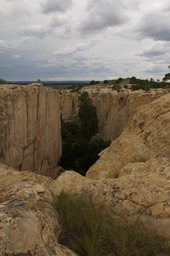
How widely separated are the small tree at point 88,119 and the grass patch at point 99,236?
1128 inches

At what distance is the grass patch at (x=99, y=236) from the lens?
3.35 m

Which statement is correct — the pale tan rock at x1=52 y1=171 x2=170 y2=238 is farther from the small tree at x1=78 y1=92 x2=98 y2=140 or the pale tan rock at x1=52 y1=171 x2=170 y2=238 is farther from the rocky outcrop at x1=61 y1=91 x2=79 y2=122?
the rocky outcrop at x1=61 y1=91 x2=79 y2=122

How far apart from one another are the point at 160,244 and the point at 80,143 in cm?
2247

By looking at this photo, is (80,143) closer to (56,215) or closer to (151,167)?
(151,167)

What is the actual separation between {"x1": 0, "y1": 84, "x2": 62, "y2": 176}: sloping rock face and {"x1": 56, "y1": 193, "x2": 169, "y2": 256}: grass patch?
11567mm

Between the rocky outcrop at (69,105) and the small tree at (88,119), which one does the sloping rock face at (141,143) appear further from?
the rocky outcrop at (69,105)

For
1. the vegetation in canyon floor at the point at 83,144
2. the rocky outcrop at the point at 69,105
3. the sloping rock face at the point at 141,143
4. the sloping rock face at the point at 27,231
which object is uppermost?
the sloping rock face at the point at 27,231

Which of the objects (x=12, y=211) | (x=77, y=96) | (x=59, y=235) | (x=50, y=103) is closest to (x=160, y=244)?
(x=59, y=235)

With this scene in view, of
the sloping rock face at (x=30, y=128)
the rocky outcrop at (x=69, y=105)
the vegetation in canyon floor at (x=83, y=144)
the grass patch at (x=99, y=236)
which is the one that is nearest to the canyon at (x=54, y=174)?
the sloping rock face at (x=30, y=128)

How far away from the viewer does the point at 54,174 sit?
2070 cm

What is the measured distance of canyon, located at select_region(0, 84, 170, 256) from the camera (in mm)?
3002

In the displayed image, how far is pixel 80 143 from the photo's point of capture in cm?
2616

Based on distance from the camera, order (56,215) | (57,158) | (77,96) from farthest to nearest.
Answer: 1. (77,96)
2. (57,158)
3. (56,215)

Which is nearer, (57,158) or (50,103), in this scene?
(50,103)
